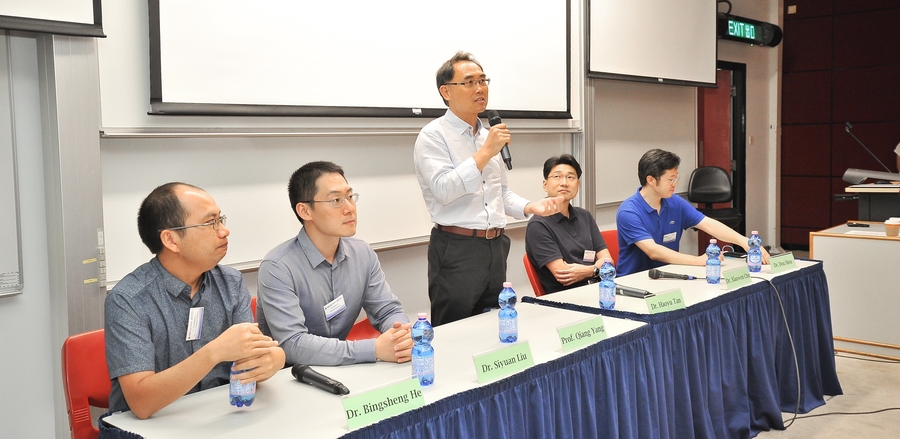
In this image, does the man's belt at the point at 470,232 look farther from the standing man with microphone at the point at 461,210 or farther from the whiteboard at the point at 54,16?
the whiteboard at the point at 54,16

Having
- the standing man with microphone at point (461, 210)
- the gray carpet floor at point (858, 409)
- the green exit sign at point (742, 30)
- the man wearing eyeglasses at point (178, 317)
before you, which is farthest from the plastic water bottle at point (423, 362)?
the green exit sign at point (742, 30)

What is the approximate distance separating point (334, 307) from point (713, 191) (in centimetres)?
472

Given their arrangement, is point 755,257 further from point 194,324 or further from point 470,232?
point 194,324

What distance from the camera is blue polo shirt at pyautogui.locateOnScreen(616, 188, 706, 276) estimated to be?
3322 millimetres

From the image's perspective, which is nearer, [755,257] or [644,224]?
[755,257]

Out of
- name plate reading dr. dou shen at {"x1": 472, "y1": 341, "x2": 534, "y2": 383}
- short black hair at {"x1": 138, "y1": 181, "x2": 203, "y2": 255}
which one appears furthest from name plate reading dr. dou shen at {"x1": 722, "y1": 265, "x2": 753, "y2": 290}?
short black hair at {"x1": 138, "y1": 181, "x2": 203, "y2": 255}

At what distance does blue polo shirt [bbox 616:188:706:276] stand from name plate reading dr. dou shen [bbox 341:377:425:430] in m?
2.02

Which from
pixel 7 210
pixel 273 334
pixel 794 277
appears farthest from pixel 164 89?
pixel 794 277

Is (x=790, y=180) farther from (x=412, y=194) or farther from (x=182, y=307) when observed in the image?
(x=182, y=307)

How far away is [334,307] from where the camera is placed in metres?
2.09

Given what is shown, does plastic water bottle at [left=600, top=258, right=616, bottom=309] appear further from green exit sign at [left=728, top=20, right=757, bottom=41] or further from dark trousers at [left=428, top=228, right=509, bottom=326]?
green exit sign at [left=728, top=20, right=757, bottom=41]

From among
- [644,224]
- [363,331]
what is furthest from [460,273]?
[644,224]

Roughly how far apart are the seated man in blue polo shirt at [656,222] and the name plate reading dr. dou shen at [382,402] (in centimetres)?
202

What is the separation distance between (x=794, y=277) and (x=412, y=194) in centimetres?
192
